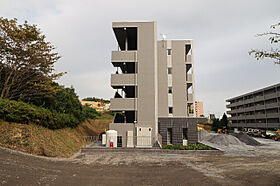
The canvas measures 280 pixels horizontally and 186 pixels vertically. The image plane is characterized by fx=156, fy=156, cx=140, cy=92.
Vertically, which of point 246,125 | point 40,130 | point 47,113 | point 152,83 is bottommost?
point 246,125

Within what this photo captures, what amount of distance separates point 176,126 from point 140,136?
5911 mm

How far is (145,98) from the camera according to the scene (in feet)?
67.1

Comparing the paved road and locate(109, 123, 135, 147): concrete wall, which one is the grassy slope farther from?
locate(109, 123, 135, 147): concrete wall

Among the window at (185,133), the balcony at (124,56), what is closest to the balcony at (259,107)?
the window at (185,133)

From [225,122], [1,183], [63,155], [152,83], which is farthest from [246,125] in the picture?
[1,183]

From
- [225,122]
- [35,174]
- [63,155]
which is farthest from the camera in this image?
[225,122]

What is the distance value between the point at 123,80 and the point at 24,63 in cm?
1073

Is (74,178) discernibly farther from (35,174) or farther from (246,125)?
(246,125)

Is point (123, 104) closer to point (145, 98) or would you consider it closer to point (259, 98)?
point (145, 98)

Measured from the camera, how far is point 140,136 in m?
19.1

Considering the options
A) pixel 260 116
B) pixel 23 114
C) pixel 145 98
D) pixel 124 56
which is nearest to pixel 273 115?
pixel 260 116

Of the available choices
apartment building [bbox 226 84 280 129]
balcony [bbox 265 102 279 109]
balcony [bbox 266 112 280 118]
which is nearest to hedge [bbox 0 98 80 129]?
apartment building [bbox 226 84 280 129]

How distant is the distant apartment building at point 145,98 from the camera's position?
774 inches

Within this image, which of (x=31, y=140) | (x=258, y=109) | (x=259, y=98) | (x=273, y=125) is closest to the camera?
(x=31, y=140)
